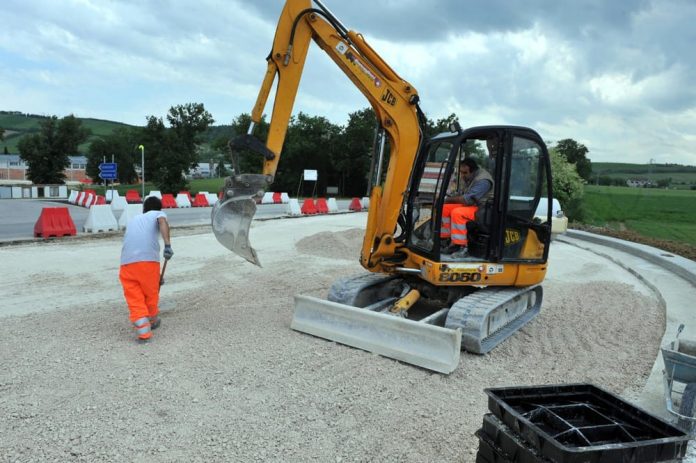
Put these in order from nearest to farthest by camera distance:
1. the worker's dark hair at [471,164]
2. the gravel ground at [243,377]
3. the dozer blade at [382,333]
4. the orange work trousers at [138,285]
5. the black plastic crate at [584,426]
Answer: the black plastic crate at [584,426] < the gravel ground at [243,377] < the dozer blade at [382,333] < the orange work trousers at [138,285] < the worker's dark hair at [471,164]

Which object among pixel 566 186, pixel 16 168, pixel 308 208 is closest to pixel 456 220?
pixel 308 208

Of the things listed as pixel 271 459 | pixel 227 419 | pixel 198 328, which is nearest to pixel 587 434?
pixel 271 459

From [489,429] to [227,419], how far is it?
6.55 feet

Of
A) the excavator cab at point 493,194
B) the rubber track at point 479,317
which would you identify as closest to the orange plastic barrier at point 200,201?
the excavator cab at point 493,194

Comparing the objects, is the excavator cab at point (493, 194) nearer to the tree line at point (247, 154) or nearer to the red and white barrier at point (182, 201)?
the red and white barrier at point (182, 201)

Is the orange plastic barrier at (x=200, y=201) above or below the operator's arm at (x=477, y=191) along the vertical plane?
below

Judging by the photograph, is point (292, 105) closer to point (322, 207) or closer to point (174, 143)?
point (322, 207)

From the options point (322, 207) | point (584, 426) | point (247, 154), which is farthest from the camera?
point (247, 154)

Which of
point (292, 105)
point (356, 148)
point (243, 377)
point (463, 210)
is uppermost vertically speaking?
point (356, 148)

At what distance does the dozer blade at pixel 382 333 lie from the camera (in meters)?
4.75

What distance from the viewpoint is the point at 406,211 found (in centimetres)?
614

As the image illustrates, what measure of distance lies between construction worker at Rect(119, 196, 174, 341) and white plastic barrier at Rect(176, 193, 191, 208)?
21.2 meters

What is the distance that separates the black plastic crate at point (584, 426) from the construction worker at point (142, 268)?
3.87 m

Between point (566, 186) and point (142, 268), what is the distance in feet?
71.2
